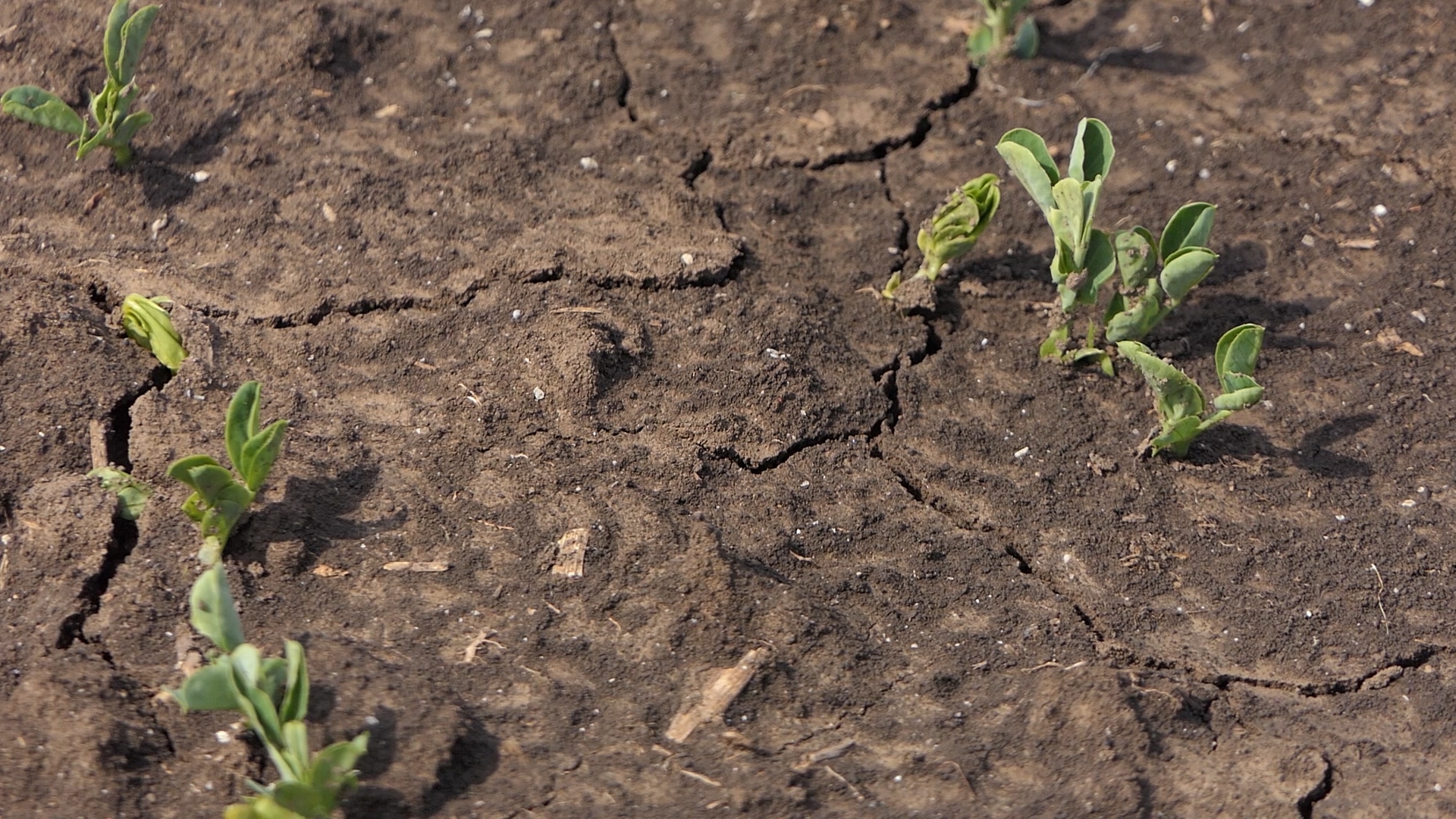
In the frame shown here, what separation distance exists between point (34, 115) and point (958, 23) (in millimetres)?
2472

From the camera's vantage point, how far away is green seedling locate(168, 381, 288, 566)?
216 centimetres

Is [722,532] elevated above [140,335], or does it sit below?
below

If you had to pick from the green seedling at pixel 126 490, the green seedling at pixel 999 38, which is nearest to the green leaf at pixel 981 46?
the green seedling at pixel 999 38

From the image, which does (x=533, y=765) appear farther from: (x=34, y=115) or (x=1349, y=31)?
(x=1349, y=31)

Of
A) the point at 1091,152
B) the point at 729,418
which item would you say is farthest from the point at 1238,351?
the point at 729,418

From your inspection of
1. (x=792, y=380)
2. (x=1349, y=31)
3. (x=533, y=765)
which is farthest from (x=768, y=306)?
(x=1349, y=31)

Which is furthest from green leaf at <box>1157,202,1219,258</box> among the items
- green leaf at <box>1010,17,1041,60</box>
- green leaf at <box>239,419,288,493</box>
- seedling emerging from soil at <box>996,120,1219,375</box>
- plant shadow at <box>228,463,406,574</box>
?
green leaf at <box>239,419,288,493</box>

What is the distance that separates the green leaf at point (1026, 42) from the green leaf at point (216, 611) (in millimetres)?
2579

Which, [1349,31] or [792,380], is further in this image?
[1349,31]

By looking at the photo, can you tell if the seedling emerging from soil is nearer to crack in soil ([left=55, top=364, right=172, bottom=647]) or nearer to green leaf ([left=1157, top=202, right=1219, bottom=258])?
green leaf ([left=1157, top=202, right=1219, bottom=258])

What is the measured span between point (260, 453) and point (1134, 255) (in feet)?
5.98

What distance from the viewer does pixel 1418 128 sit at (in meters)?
3.23

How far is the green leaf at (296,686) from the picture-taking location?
185 centimetres

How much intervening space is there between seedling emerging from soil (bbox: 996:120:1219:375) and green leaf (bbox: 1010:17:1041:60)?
83 centimetres
